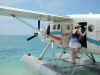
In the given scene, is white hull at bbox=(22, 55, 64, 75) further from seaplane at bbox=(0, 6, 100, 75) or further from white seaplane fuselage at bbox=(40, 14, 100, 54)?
white seaplane fuselage at bbox=(40, 14, 100, 54)

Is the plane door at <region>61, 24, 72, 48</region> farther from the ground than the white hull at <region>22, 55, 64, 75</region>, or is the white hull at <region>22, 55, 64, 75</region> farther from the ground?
the plane door at <region>61, 24, 72, 48</region>

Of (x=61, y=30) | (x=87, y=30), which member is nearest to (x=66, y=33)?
(x=61, y=30)

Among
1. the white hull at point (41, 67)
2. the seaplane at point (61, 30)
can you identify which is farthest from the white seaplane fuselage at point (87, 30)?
the white hull at point (41, 67)

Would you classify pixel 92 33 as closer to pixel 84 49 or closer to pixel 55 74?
pixel 84 49

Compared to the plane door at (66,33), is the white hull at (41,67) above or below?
below

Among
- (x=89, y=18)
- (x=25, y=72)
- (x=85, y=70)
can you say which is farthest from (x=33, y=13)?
(x=85, y=70)

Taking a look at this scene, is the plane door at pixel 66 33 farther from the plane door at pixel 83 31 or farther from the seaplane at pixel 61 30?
the plane door at pixel 83 31

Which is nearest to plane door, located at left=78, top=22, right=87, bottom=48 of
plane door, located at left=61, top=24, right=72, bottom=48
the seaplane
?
the seaplane

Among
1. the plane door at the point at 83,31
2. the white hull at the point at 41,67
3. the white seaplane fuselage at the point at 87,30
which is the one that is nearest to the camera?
the white seaplane fuselage at the point at 87,30

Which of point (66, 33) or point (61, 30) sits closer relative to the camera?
point (66, 33)

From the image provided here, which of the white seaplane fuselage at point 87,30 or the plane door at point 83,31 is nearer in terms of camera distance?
the white seaplane fuselage at point 87,30

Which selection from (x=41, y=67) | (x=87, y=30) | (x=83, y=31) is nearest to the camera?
(x=87, y=30)

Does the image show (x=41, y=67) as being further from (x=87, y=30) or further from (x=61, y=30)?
(x=87, y=30)

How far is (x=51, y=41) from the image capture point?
863 cm
